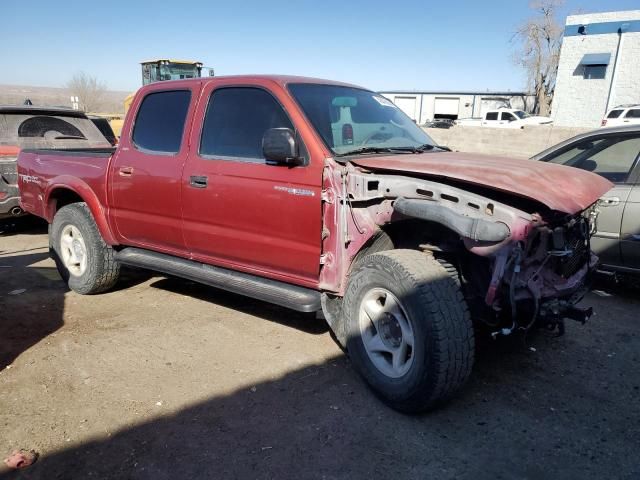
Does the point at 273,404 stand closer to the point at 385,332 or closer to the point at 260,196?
the point at 385,332

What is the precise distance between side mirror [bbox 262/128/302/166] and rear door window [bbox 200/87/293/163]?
0.26m

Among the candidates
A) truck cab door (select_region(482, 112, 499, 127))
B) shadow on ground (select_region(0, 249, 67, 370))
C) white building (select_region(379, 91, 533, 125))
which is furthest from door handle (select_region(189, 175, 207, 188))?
white building (select_region(379, 91, 533, 125))

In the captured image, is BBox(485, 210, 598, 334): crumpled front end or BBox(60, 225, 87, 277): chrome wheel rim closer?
BBox(485, 210, 598, 334): crumpled front end

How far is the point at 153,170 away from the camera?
411 centimetres

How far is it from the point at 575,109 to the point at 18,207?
3210 cm

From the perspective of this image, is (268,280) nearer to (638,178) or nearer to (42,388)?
(42,388)

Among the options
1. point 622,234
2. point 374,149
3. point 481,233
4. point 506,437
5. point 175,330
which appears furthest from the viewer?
point 622,234

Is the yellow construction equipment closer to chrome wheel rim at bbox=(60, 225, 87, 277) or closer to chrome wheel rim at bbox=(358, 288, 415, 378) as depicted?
chrome wheel rim at bbox=(60, 225, 87, 277)

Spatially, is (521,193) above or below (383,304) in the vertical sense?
above

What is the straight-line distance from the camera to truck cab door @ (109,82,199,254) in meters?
4.01

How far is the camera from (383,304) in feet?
10.1

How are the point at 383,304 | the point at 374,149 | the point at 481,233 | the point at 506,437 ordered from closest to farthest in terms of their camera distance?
the point at 481,233, the point at 506,437, the point at 383,304, the point at 374,149

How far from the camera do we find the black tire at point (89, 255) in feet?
15.6

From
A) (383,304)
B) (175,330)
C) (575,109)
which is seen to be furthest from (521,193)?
(575,109)
